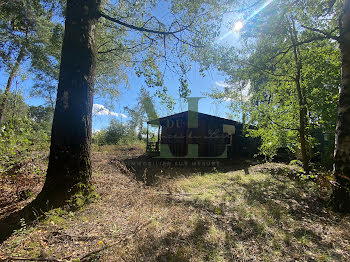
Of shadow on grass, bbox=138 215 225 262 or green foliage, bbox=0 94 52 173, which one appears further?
green foliage, bbox=0 94 52 173

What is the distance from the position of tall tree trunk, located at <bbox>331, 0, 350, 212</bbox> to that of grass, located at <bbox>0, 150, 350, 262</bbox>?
14.2 inches

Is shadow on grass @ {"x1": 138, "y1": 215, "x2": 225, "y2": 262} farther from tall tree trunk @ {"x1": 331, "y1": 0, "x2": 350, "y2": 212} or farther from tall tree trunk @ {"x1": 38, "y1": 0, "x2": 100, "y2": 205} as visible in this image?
tall tree trunk @ {"x1": 331, "y1": 0, "x2": 350, "y2": 212}

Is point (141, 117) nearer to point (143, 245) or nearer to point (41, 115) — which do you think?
point (41, 115)

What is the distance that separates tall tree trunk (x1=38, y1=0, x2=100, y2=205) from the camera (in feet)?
8.04

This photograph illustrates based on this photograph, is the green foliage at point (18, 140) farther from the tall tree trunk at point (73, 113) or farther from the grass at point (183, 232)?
the grass at point (183, 232)

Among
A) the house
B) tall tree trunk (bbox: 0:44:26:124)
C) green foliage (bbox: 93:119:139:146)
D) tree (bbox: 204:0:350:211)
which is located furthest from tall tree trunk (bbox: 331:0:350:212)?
green foliage (bbox: 93:119:139:146)

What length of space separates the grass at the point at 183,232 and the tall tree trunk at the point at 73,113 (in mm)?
459

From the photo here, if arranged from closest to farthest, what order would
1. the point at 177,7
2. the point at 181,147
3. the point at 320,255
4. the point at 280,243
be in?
the point at 320,255
the point at 280,243
the point at 177,7
the point at 181,147

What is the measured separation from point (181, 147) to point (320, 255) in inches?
370

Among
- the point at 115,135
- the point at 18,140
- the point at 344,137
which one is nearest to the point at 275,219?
the point at 344,137

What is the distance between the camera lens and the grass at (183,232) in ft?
5.22

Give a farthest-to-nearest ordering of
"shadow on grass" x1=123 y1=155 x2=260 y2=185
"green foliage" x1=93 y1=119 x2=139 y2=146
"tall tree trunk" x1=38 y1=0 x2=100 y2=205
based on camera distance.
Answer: "green foliage" x1=93 y1=119 x2=139 y2=146 → "shadow on grass" x1=123 y1=155 x2=260 y2=185 → "tall tree trunk" x1=38 y1=0 x2=100 y2=205

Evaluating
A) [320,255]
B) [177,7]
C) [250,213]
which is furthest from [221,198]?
[177,7]

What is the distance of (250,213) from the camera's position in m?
2.75
